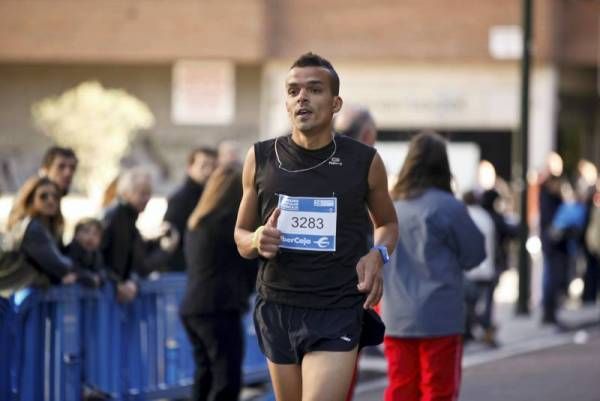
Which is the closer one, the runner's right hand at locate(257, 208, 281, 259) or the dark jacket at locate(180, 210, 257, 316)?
the runner's right hand at locate(257, 208, 281, 259)

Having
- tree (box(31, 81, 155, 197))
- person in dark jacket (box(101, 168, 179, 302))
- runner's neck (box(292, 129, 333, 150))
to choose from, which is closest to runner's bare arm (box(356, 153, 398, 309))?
runner's neck (box(292, 129, 333, 150))

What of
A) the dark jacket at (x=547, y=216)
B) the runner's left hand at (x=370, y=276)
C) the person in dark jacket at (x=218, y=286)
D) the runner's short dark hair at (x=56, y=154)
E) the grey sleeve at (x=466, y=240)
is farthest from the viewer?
the dark jacket at (x=547, y=216)

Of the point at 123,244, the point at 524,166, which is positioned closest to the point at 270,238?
the point at 123,244

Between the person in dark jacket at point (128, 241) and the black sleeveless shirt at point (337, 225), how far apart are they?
4028 mm

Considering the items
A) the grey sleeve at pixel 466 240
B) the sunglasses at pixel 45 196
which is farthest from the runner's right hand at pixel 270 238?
the sunglasses at pixel 45 196

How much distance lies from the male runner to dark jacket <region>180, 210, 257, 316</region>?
299 cm

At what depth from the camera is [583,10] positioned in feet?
137

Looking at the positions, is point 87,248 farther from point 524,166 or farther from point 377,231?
point 524,166

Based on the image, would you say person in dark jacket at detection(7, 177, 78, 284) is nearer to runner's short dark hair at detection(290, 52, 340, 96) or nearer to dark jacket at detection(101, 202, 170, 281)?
dark jacket at detection(101, 202, 170, 281)

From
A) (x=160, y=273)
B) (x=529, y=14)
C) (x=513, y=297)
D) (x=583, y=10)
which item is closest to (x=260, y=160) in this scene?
(x=160, y=273)

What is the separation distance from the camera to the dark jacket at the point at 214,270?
9.94 m

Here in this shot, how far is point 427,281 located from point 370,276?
2097 mm

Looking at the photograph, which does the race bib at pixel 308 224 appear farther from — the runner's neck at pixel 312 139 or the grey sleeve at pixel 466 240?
the grey sleeve at pixel 466 240

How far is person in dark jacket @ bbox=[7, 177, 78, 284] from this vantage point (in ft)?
31.7
